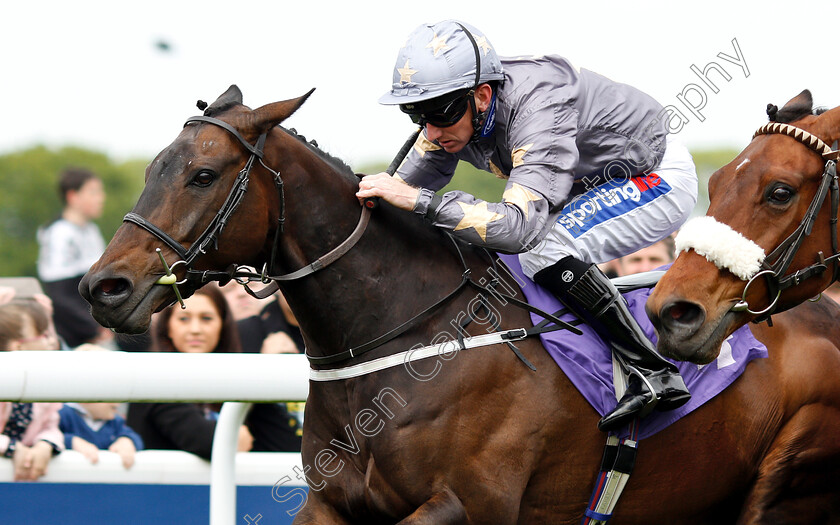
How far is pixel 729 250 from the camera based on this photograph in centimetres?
314

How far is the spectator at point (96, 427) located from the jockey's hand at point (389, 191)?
1.85m

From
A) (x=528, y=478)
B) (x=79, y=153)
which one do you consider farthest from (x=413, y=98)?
(x=79, y=153)

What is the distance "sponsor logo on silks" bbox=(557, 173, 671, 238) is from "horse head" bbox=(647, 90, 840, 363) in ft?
2.11

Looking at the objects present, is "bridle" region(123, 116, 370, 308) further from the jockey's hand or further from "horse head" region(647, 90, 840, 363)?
"horse head" region(647, 90, 840, 363)

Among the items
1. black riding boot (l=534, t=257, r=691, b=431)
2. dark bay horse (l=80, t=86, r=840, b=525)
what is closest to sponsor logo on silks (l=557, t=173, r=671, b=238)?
black riding boot (l=534, t=257, r=691, b=431)

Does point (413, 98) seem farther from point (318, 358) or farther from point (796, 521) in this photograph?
point (796, 521)

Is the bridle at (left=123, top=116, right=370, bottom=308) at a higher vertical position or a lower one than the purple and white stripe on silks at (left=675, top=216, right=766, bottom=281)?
higher

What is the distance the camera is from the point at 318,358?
3.62m

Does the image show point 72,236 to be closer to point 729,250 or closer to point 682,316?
point 682,316

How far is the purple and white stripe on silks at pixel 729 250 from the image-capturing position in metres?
3.14

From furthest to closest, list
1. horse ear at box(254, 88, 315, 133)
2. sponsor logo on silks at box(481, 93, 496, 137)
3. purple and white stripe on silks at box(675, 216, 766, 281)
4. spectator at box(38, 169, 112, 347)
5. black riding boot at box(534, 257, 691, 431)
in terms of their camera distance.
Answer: spectator at box(38, 169, 112, 347) → sponsor logo on silks at box(481, 93, 496, 137) → black riding boot at box(534, 257, 691, 431) → horse ear at box(254, 88, 315, 133) → purple and white stripe on silks at box(675, 216, 766, 281)

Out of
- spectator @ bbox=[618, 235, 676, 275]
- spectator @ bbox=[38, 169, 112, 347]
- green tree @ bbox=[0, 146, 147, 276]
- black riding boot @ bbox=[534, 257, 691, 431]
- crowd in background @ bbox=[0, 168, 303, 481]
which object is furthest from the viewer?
green tree @ bbox=[0, 146, 147, 276]

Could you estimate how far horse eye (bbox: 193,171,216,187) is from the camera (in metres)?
3.35

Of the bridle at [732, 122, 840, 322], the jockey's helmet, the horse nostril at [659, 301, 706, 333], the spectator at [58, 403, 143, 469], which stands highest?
the jockey's helmet
